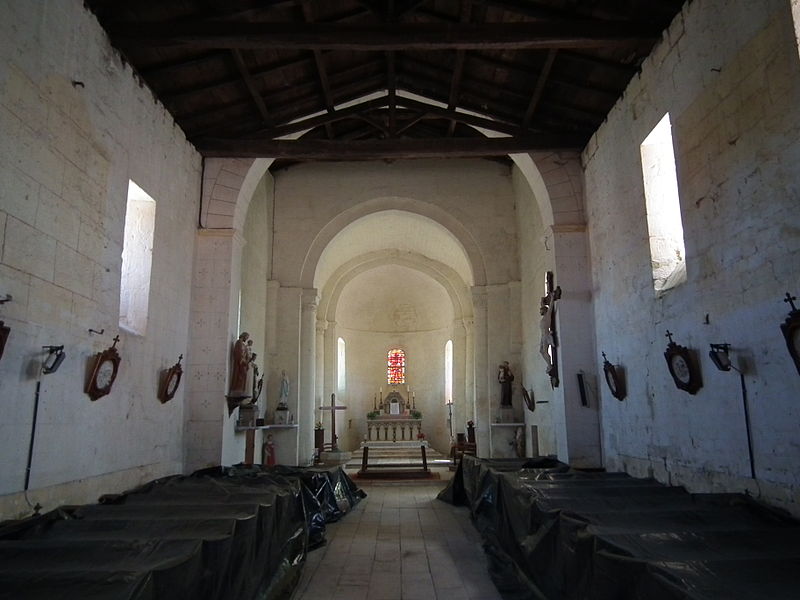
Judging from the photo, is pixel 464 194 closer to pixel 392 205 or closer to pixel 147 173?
pixel 392 205

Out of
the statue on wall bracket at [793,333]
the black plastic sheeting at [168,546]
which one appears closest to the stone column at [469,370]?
the black plastic sheeting at [168,546]

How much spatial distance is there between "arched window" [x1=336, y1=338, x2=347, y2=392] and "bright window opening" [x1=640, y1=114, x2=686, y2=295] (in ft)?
44.0

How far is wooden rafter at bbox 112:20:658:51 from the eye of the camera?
643cm

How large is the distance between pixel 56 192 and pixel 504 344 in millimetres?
9421

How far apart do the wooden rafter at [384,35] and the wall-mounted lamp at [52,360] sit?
11.5 ft

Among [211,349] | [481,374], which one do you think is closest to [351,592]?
[211,349]

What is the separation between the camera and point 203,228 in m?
9.08

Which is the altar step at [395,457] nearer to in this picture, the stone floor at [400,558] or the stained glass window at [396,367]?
the stained glass window at [396,367]

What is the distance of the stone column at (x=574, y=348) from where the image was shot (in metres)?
8.54

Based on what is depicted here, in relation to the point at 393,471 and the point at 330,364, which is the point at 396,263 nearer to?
the point at 330,364

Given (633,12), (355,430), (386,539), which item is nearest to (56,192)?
(386,539)

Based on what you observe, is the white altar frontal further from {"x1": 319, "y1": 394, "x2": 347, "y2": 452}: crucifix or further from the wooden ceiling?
the wooden ceiling

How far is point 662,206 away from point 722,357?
239 cm

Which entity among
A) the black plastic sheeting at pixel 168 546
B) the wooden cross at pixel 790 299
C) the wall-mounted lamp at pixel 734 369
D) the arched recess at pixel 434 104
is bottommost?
the black plastic sheeting at pixel 168 546
